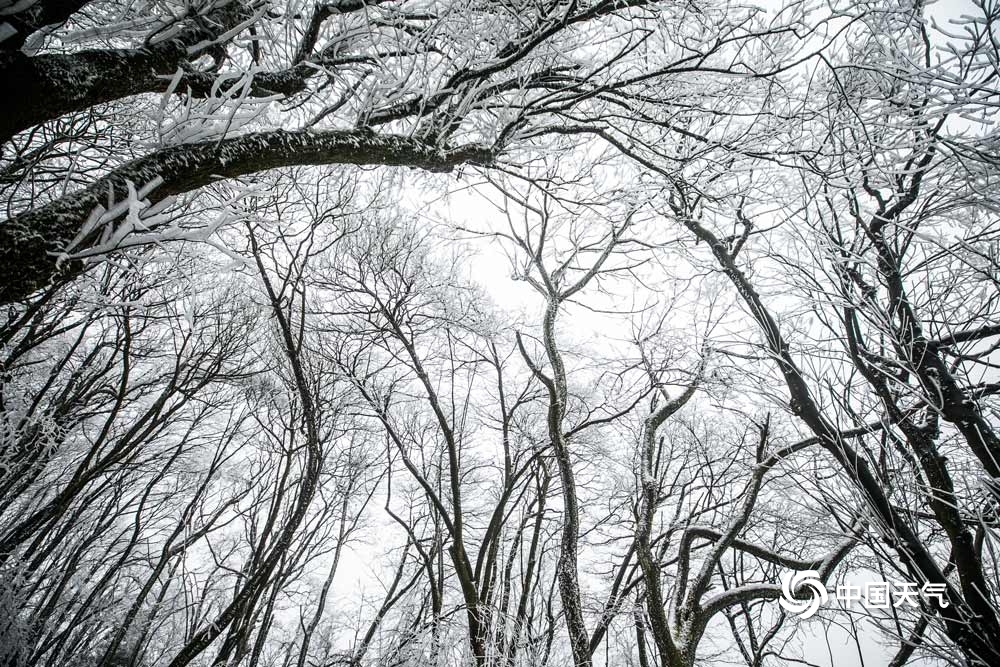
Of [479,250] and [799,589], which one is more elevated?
[479,250]

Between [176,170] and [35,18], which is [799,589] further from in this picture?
[35,18]

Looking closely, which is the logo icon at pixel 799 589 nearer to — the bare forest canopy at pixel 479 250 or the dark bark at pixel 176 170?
the bare forest canopy at pixel 479 250

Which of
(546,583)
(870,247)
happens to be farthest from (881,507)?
(546,583)

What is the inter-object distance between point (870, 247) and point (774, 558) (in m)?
3.83

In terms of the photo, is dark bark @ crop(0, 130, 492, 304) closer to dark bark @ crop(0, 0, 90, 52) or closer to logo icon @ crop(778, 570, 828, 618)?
dark bark @ crop(0, 0, 90, 52)

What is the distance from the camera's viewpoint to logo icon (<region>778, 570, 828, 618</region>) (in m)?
3.86

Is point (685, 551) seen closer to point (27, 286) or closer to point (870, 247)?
point (870, 247)

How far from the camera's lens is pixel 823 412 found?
80.0 inches

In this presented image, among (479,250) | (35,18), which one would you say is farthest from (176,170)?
(479,250)

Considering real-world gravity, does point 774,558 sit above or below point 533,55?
below

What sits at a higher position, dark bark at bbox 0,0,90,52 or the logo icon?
dark bark at bbox 0,0,90,52

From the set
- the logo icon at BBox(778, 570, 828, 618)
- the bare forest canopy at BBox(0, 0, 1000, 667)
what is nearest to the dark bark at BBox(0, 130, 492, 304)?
the bare forest canopy at BBox(0, 0, 1000, 667)

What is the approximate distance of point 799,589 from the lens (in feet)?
14.0

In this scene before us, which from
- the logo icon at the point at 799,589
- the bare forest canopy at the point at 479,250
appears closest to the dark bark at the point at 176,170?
the bare forest canopy at the point at 479,250
